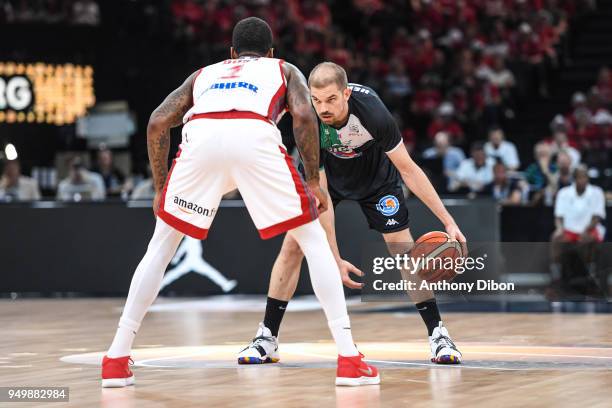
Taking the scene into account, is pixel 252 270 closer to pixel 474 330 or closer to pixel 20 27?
pixel 474 330

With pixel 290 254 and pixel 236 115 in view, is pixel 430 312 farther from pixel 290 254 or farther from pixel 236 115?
pixel 236 115

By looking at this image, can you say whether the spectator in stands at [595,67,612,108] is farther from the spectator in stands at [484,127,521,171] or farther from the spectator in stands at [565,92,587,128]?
the spectator in stands at [484,127,521,171]

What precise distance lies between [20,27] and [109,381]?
13405 mm

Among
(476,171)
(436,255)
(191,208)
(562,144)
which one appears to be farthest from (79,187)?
(191,208)

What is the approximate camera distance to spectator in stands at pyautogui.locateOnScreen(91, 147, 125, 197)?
18.2 meters

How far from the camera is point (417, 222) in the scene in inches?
586

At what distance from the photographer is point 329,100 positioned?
717cm

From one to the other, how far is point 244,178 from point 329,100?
33.7 inches

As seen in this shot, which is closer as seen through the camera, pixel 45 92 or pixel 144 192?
pixel 144 192

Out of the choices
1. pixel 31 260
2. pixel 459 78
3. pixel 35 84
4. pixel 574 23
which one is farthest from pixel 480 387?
pixel 574 23

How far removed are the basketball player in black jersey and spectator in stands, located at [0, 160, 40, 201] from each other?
917 centimetres

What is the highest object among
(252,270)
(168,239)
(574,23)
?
(574,23)

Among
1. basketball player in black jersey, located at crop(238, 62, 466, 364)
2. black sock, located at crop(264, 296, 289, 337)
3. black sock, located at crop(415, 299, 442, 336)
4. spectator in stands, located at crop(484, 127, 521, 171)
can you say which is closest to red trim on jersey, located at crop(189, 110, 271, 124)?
basketball player in black jersey, located at crop(238, 62, 466, 364)

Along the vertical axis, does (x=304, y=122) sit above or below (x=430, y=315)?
above
